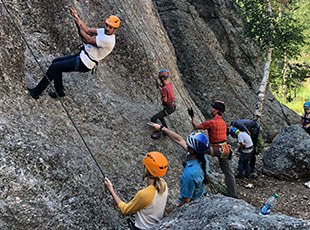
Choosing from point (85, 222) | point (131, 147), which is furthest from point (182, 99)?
point (85, 222)

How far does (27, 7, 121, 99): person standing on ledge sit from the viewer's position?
803 centimetres

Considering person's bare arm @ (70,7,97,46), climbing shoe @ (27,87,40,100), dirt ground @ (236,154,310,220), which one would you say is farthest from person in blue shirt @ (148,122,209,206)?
dirt ground @ (236,154,310,220)

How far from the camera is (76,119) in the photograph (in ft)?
29.2

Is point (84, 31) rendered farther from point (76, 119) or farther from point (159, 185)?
point (159, 185)

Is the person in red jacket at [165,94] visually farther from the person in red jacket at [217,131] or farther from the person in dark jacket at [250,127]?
the person in dark jacket at [250,127]

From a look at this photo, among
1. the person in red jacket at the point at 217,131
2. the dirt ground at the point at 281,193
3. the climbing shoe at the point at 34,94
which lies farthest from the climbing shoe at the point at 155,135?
the dirt ground at the point at 281,193

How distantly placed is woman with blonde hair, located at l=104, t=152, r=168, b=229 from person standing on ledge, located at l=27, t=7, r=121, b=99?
3.44 meters

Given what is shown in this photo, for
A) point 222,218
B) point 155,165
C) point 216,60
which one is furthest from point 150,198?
point 216,60

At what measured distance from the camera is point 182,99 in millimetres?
14094

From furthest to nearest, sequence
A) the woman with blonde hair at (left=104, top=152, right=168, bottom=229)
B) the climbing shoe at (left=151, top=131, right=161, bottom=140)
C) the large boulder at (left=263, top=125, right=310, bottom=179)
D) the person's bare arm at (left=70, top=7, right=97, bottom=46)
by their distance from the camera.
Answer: the large boulder at (left=263, top=125, right=310, bottom=179) < the climbing shoe at (left=151, top=131, right=161, bottom=140) < the person's bare arm at (left=70, top=7, right=97, bottom=46) < the woman with blonde hair at (left=104, top=152, right=168, bottom=229)

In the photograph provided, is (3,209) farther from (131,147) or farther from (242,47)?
(242,47)

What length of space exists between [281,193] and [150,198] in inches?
339

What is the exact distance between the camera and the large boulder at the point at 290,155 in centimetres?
1358

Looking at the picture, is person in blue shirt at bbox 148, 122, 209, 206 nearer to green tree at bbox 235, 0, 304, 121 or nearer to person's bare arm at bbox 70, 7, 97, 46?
person's bare arm at bbox 70, 7, 97, 46
